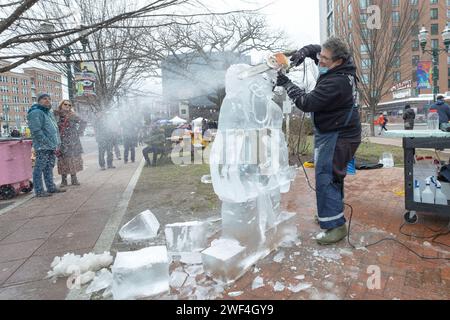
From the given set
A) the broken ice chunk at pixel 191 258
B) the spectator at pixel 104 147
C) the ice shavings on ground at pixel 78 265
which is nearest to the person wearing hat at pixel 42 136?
the ice shavings on ground at pixel 78 265

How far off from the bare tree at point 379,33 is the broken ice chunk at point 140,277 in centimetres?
1477

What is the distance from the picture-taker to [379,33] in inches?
567

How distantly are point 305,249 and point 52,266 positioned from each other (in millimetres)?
2159

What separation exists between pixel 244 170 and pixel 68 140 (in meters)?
5.01

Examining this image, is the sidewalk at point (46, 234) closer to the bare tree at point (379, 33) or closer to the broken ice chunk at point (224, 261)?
the broken ice chunk at point (224, 261)

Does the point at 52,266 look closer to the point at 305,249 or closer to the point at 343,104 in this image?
the point at 305,249

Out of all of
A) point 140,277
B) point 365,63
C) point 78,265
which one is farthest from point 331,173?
point 365,63

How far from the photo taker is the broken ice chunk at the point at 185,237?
2836mm

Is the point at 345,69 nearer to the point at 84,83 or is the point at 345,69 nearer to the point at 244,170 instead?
the point at 244,170

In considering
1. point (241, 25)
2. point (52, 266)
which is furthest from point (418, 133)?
point (241, 25)

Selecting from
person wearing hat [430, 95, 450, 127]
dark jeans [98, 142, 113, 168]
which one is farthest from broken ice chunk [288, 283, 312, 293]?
person wearing hat [430, 95, 450, 127]

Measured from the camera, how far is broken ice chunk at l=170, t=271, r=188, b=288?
7.48ft

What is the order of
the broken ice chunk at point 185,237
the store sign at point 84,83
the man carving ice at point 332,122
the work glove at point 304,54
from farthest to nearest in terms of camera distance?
the store sign at point 84,83 < the work glove at point 304,54 < the broken ice chunk at point 185,237 < the man carving ice at point 332,122

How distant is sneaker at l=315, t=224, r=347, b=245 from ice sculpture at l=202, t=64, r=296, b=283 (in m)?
0.44
